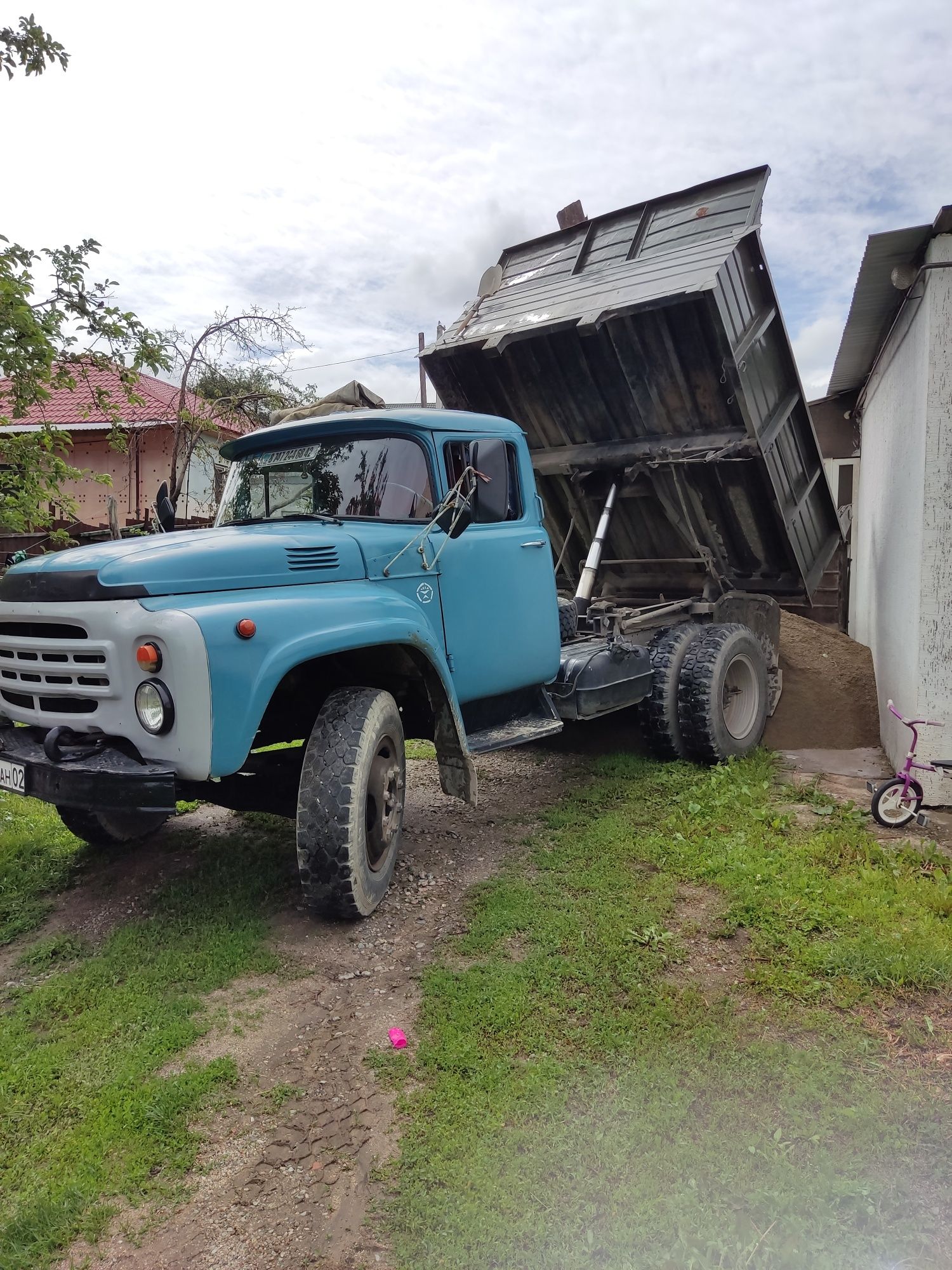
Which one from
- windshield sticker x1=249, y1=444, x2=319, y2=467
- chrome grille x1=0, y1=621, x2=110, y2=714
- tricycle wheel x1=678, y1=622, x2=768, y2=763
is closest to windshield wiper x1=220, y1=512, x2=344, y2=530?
windshield sticker x1=249, y1=444, x2=319, y2=467

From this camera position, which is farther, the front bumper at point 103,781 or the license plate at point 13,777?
the license plate at point 13,777

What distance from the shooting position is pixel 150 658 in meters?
3.10

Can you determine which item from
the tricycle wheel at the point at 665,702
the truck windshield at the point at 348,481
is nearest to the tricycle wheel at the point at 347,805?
the truck windshield at the point at 348,481

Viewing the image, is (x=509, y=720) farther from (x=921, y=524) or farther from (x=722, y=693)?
(x=921, y=524)

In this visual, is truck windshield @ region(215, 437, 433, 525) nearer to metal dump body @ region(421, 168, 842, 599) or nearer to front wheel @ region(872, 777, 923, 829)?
metal dump body @ region(421, 168, 842, 599)

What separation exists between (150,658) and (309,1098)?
1543mm

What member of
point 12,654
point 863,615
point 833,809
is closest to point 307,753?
point 12,654

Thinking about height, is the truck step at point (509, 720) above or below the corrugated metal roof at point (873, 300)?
below

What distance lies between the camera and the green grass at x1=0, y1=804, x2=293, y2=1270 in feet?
7.47

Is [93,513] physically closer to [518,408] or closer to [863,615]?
[518,408]

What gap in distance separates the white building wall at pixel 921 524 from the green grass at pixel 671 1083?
122 centimetres

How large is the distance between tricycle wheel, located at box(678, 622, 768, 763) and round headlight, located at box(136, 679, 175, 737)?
3.81 m

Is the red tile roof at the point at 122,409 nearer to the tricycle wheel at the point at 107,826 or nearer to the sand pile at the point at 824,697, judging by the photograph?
the sand pile at the point at 824,697

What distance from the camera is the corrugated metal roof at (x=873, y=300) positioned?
5023 mm
